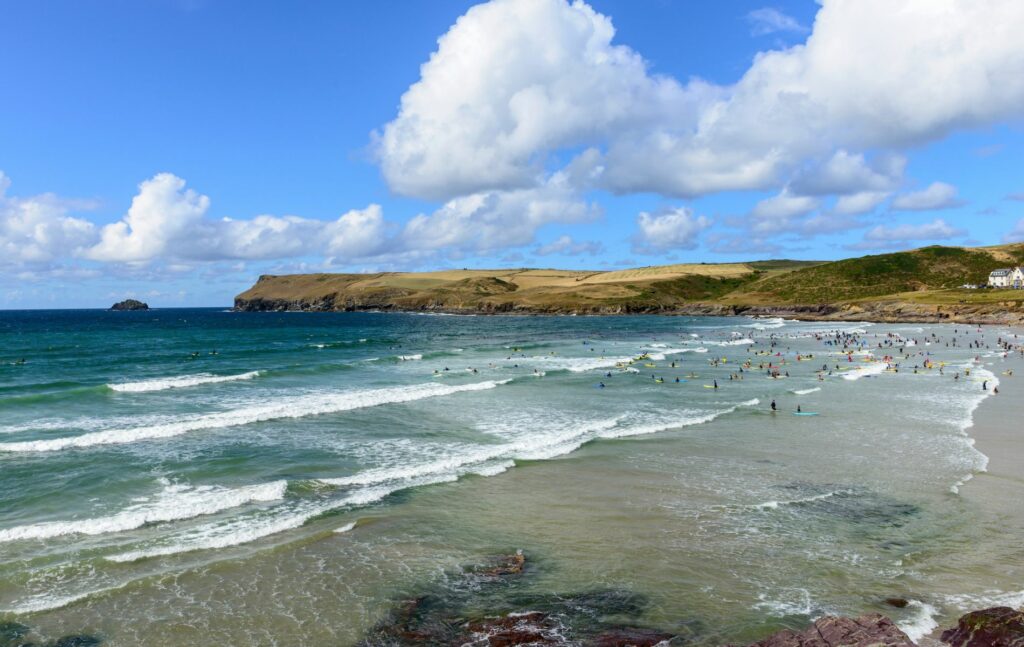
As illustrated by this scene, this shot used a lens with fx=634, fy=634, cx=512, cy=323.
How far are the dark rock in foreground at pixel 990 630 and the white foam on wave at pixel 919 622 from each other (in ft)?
3.46

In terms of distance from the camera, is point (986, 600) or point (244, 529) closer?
point (986, 600)

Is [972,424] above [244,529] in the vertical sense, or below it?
below

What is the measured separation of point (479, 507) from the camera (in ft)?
72.7


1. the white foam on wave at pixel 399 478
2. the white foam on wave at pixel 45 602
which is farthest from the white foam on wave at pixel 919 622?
the white foam on wave at pixel 45 602

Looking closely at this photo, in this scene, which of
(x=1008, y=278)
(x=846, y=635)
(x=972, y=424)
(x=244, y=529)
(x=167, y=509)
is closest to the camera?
(x=846, y=635)

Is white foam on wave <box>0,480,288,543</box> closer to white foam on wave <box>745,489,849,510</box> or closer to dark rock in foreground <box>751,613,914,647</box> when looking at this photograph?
white foam on wave <box>745,489,849,510</box>

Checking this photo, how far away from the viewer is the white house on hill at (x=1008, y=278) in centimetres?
15650

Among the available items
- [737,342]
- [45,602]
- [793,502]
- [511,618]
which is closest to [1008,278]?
[737,342]

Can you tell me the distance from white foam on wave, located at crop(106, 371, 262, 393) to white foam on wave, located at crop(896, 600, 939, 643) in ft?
166

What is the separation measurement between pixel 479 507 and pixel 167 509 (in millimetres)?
10652

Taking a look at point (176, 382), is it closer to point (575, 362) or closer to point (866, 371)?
point (575, 362)

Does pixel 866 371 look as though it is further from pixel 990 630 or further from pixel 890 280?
pixel 890 280

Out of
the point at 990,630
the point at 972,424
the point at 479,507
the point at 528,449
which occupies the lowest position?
the point at 972,424

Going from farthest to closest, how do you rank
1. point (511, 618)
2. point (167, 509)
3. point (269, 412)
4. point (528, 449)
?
point (269, 412)
point (528, 449)
point (167, 509)
point (511, 618)
